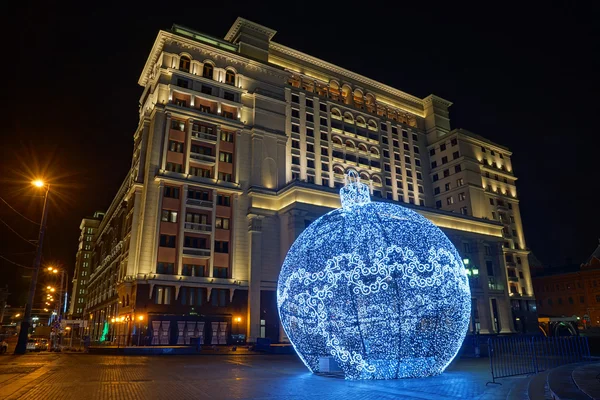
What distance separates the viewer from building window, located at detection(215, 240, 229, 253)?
44594 mm

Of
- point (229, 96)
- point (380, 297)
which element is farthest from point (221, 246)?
point (380, 297)

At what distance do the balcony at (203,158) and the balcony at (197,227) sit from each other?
24.5 feet

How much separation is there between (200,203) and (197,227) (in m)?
2.69

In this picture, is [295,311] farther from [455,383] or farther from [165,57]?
[165,57]

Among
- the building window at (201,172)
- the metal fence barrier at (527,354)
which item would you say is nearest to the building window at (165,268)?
the building window at (201,172)

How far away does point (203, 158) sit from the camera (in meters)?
46.6

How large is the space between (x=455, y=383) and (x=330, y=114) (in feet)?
176

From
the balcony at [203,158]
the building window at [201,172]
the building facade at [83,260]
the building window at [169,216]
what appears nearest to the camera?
the building window at [169,216]

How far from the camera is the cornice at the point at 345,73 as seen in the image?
61606 millimetres

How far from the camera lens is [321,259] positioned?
13.6 metres

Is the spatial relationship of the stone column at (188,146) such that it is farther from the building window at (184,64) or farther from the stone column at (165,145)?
the building window at (184,64)

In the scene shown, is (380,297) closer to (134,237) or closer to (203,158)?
(134,237)

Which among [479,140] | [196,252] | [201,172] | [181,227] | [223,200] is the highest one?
[479,140]

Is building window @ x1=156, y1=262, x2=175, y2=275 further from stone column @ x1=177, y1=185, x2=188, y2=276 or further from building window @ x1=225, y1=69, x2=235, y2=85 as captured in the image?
building window @ x1=225, y1=69, x2=235, y2=85
